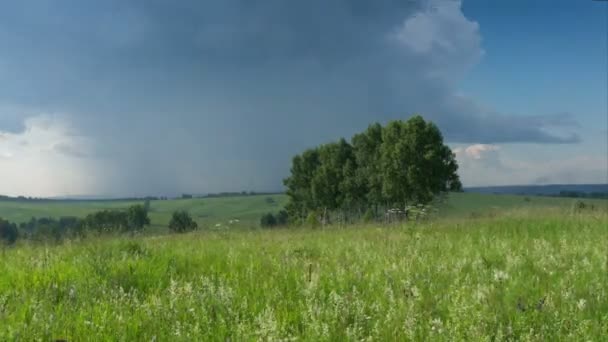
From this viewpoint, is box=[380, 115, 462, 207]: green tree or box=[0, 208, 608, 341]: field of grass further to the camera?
box=[380, 115, 462, 207]: green tree

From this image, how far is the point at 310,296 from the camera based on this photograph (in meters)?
4.97

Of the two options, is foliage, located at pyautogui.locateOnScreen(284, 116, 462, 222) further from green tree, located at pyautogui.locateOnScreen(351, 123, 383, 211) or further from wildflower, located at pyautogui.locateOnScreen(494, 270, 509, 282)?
wildflower, located at pyautogui.locateOnScreen(494, 270, 509, 282)

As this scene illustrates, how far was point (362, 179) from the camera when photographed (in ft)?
262

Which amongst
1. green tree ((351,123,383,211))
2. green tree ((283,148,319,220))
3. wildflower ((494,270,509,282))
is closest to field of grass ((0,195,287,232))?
green tree ((283,148,319,220))

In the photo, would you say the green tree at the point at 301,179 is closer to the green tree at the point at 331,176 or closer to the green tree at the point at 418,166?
the green tree at the point at 331,176

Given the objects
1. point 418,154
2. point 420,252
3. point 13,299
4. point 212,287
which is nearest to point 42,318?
point 13,299

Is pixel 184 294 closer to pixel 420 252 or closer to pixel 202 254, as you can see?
pixel 202 254

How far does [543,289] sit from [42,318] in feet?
15.9

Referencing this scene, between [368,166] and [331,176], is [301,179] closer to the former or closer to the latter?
[331,176]

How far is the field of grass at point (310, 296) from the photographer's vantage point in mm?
3877

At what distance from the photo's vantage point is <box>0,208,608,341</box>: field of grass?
388cm

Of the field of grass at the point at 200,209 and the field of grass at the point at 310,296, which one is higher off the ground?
the field of grass at the point at 310,296

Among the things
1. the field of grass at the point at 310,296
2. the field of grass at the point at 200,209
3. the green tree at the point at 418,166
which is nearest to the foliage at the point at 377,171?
the green tree at the point at 418,166

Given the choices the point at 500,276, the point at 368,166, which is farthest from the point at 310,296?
the point at 368,166
